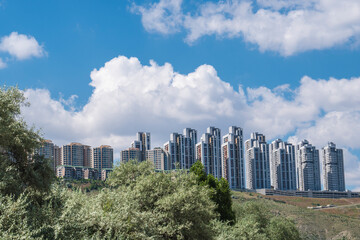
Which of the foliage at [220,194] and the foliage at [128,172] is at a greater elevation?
the foliage at [128,172]

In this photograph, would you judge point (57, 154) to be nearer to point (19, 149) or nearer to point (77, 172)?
point (77, 172)

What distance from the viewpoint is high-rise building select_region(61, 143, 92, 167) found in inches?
7387

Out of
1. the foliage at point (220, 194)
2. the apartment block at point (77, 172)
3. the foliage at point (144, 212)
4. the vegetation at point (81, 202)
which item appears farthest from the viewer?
the apartment block at point (77, 172)

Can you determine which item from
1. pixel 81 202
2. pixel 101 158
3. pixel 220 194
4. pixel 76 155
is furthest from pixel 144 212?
pixel 101 158

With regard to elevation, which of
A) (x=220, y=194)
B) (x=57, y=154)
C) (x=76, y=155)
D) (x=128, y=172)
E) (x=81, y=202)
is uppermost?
(x=57, y=154)

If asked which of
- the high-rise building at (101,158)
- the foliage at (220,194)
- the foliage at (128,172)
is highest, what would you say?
the high-rise building at (101,158)

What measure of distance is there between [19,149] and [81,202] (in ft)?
16.6

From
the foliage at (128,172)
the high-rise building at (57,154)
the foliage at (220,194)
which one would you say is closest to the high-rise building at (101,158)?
the high-rise building at (57,154)

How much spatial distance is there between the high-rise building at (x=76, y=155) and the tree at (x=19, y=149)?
167058 millimetres

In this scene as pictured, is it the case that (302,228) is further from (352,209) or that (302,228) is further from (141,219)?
(141,219)

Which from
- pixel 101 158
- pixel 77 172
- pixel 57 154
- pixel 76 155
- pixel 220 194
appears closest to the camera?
pixel 220 194

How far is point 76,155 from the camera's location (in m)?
191

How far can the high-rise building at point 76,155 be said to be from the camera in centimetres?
18762

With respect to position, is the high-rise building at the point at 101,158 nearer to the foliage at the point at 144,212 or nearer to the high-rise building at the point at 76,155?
the high-rise building at the point at 76,155
